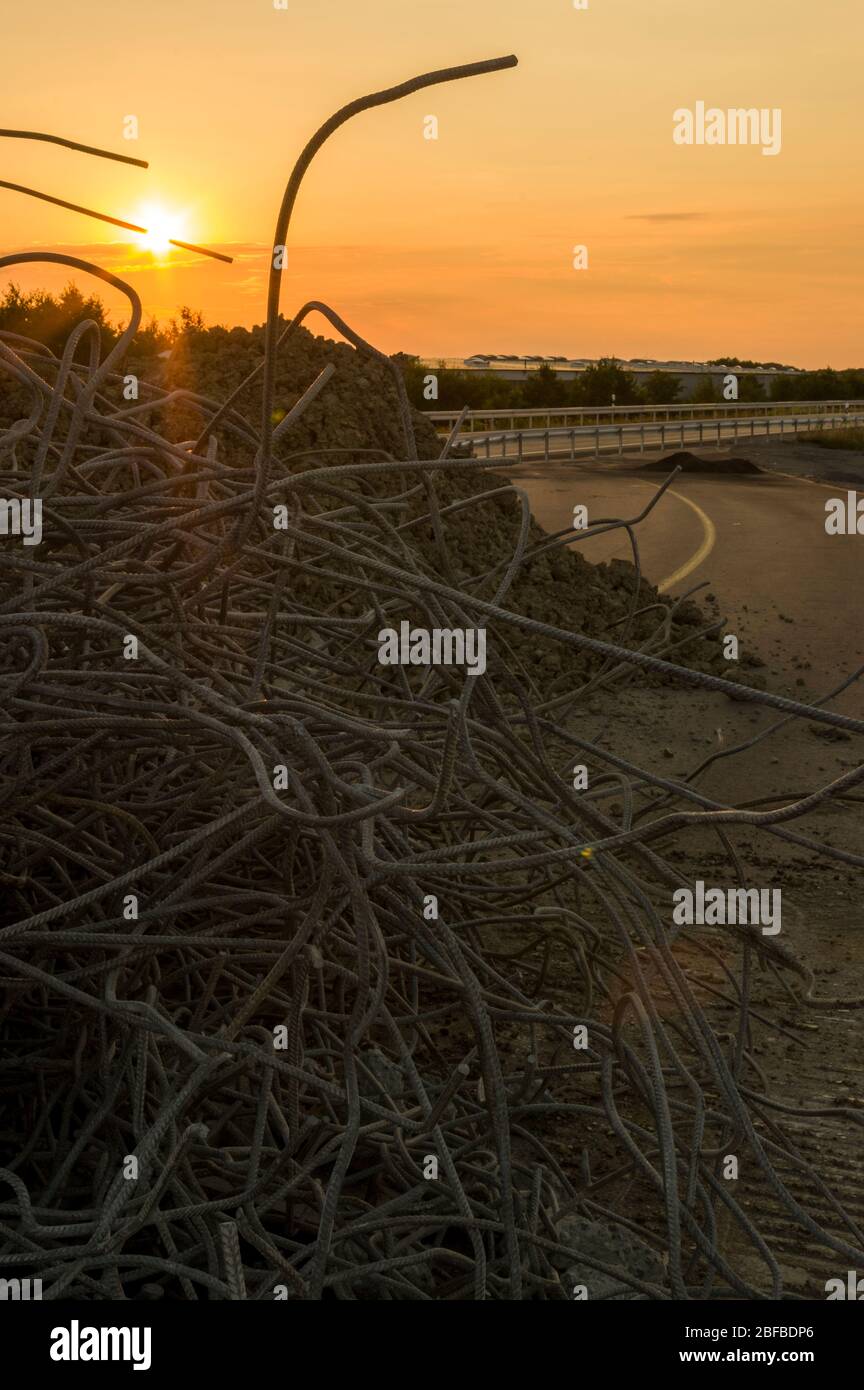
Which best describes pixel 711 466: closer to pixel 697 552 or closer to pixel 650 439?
pixel 650 439

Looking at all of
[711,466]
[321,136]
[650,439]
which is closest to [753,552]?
[321,136]

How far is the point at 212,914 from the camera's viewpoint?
12.0 ft

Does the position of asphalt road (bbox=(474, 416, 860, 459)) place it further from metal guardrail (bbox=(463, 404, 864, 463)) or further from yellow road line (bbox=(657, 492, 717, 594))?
yellow road line (bbox=(657, 492, 717, 594))

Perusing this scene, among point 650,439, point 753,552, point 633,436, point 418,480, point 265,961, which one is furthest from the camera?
point 650,439

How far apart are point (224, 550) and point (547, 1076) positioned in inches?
63.6

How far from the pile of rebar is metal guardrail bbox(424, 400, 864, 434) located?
1183 inches

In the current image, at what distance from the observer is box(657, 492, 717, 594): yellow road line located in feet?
52.7

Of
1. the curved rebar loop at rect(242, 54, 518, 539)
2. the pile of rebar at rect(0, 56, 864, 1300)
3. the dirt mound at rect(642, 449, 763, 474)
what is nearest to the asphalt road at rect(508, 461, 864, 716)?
the pile of rebar at rect(0, 56, 864, 1300)

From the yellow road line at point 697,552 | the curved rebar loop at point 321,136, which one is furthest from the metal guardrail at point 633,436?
the curved rebar loop at point 321,136

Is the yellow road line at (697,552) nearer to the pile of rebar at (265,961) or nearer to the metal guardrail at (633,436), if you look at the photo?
the metal guardrail at (633,436)

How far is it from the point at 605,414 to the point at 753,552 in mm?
30247

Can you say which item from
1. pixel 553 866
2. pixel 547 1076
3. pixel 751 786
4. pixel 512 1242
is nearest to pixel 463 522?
pixel 751 786

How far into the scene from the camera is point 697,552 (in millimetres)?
19203
